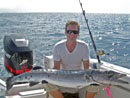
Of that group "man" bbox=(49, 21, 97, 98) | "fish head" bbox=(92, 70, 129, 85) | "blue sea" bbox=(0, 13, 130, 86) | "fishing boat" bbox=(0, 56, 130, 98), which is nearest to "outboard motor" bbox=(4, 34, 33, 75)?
"fishing boat" bbox=(0, 56, 130, 98)

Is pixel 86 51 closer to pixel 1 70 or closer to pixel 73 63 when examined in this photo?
pixel 73 63

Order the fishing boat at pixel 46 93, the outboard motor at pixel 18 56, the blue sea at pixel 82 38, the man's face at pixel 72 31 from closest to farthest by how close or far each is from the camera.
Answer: the fishing boat at pixel 46 93 → the man's face at pixel 72 31 → the outboard motor at pixel 18 56 → the blue sea at pixel 82 38

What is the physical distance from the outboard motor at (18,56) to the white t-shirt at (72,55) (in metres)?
1.28

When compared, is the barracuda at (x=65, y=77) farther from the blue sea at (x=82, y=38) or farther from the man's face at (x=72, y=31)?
the blue sea at (x=82, y=38)

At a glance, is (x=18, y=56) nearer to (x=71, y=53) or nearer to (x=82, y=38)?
(x=71, y=53)

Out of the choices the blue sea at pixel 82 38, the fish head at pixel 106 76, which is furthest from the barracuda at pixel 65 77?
the blue sea at pixel 82 38

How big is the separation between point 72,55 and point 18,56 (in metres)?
1.52

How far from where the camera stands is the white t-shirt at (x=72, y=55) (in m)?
3.46

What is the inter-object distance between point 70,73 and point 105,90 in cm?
67

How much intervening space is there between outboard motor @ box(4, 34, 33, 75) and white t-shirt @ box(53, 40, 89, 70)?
1281 mm

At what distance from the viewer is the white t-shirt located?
3463 mm

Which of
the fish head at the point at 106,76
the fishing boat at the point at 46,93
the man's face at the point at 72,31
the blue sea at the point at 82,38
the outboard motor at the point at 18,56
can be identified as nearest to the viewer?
the fish head at the point at 106,76

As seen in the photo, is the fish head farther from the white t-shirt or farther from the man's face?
the man's face

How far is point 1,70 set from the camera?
6016mm
